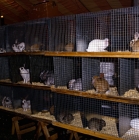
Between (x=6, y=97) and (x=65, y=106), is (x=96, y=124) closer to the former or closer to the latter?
(x=65, y=106)

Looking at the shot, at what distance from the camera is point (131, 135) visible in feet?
8.14

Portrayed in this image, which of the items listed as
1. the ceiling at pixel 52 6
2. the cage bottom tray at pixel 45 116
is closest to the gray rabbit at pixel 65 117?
the cage bottom tray at pixel 45 116

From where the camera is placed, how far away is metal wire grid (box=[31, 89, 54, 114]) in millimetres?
3617

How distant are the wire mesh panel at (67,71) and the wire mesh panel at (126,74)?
0.69 metres

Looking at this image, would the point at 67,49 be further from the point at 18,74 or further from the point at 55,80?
the point at 18,74

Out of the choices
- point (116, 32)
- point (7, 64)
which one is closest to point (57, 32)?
point (116, 32)

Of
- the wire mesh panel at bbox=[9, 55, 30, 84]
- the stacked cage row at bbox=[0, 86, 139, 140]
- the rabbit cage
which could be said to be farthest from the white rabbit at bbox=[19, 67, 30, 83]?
the stacked cage row at bbox=[0, 86, 139, 140]

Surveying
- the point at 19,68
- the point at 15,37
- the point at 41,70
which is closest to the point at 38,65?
the point at 41,70

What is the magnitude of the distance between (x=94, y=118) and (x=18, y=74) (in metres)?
1.80

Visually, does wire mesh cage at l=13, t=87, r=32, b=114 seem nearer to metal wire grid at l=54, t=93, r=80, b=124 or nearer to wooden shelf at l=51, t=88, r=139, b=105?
metal wire grid at l=54, t=93, r=80, b=124

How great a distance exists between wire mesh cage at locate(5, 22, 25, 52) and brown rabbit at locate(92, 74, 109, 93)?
5.22 feet

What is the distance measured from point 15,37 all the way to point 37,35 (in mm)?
640

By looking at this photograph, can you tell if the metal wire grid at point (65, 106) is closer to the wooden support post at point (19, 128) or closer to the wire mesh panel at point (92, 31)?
the wire mesh panel at point (92, 31)

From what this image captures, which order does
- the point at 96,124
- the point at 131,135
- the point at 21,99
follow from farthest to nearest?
the point at 21,99, the point at 96,124, the point at 131,135
